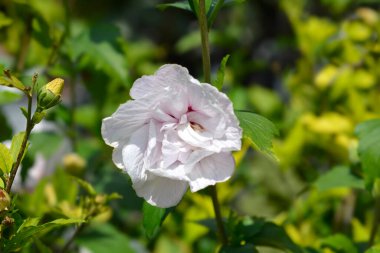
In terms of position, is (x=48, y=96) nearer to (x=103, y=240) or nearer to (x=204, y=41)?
(x=204, y=41)

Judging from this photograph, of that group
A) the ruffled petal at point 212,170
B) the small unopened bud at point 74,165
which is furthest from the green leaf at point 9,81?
the small unopened bud at point 74,165

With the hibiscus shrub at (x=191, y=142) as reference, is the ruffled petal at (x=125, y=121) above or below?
above

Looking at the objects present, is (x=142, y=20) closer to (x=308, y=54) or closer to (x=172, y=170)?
(x=308, y=54)

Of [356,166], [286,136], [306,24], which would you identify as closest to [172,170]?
[356,166]

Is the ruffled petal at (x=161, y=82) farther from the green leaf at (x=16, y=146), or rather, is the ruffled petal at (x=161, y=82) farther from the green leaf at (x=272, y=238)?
the green leaf at (x=272, y=238)

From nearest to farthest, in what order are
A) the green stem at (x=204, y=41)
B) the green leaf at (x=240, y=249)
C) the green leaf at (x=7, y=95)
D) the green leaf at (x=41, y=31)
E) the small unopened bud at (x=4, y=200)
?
the small unopened bud at (x=4, y=200) < the green stem at (x=204, y=41) < the green leaf at (x=240, y=249) < the green leaf at (x=7, y=95) < the green leaf at (x=41, y=31)

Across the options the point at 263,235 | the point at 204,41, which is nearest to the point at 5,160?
the point at 204,41

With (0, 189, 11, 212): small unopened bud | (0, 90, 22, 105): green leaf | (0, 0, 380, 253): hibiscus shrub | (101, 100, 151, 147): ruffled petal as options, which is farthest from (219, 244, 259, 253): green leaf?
(0, 90, 22, 105): green leaf
